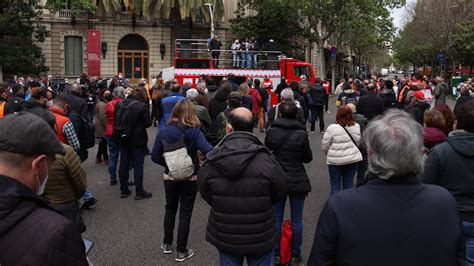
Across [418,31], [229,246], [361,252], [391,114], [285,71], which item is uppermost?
[418,31]

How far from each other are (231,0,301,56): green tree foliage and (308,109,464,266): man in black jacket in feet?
123

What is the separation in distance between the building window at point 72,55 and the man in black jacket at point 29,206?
37983mm

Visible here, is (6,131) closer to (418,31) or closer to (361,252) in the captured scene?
(361,252)

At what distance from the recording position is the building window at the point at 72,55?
3759 centimetres

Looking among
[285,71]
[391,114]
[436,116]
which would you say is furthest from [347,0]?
[391,114]

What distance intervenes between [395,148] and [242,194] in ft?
4.92

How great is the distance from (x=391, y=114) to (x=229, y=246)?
167 centimetres

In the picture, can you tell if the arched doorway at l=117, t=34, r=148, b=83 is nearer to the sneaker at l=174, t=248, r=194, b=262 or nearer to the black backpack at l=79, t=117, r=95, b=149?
the black backpack at l=79, t=117, r=95, b=149

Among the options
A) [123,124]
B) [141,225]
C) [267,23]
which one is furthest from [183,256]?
[267,23]

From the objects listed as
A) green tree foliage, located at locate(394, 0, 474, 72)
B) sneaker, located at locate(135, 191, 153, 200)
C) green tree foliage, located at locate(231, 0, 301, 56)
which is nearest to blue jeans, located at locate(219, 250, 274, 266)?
sneaker, located at locate(135, 191, 153, 200)

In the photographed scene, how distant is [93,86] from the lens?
A: 1825cm

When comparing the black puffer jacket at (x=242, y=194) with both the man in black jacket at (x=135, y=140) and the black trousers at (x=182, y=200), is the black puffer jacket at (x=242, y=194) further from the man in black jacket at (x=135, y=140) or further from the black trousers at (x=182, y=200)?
the man in black jacket at (x=135, y=140)

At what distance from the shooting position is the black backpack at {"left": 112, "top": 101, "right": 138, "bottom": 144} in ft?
24.7

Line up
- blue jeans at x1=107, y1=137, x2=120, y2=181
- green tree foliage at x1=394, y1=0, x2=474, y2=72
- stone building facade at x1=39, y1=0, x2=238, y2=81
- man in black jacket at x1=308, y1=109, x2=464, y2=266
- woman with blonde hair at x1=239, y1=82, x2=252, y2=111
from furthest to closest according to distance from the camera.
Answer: stone building facade at x1=39, y1=0, x2=238, y2=81, green tree foliage at x1=394, y1=0, x2=474, y2=72, woman with blonde hair at x1=239, y1=82, x2=252, y2=111, blue jeans at x1=107, y1=137, x2=120, y2=181, man in black jacket at x1=308, y1=109, x2=464, y2=266
